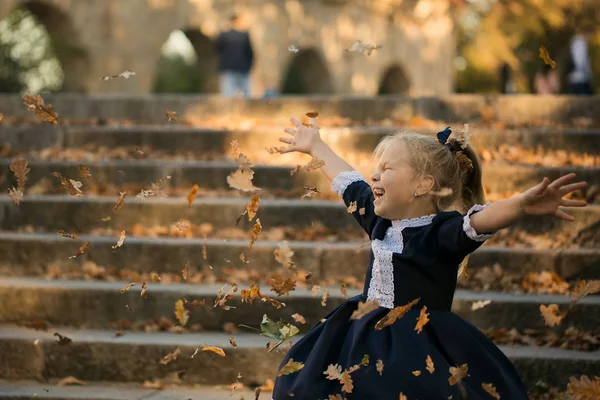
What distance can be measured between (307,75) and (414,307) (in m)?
22.1

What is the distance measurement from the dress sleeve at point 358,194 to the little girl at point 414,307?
6 centimetres

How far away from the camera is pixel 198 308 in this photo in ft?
17.0

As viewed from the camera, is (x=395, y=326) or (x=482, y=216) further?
(x=395, y=326)

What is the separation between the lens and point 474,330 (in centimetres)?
362

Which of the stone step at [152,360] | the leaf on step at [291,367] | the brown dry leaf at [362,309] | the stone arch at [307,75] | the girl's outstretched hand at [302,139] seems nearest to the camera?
the brown dry leaf at [362,309]

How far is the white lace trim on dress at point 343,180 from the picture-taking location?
13.2ft

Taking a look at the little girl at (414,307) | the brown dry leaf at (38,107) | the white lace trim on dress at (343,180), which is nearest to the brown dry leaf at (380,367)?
the little girl at (414,307)

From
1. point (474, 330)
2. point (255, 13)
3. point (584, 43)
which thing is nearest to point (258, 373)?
point (474, 330)

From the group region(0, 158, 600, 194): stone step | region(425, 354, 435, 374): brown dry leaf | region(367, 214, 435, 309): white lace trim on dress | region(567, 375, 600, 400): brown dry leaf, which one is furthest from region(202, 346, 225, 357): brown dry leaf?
region(0, 158, 600, 194): stone step

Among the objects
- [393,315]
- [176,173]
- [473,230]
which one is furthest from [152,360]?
[176,173]

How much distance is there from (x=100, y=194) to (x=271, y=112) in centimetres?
218

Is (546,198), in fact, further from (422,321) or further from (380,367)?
(380,367)

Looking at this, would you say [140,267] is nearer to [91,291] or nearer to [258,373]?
[91,291]

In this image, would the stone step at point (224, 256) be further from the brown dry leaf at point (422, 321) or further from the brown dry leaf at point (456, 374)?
the brown dry leaf at point (456, 374)
